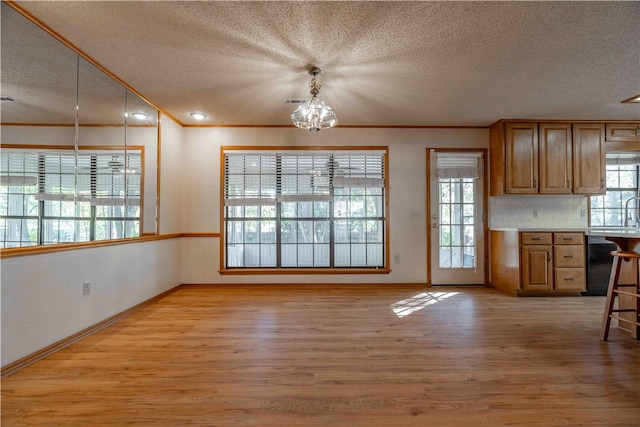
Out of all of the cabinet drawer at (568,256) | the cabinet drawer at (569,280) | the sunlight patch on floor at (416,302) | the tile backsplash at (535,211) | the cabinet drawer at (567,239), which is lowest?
the sunlight patch on floor at (416,302)

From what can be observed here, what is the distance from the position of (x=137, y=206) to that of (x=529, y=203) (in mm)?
5300

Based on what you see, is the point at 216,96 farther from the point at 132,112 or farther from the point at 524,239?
the point at 524,239

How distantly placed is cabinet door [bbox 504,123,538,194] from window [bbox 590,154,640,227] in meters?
1.28

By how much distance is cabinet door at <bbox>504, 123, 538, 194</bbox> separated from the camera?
4004 mm

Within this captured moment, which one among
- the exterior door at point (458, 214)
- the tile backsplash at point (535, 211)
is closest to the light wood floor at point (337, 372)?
the exterior door at point (458, 214)

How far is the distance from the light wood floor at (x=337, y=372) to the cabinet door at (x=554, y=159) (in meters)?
1.79

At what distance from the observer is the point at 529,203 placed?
14.0 feet

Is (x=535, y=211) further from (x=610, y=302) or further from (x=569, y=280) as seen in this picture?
(x=610, y=302)

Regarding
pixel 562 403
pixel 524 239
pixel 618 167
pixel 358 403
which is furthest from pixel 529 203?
pixel 358 403

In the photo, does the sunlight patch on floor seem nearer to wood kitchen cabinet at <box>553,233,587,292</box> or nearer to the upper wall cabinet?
wood kitchen cabinet at <box>553,233,587,292</box>

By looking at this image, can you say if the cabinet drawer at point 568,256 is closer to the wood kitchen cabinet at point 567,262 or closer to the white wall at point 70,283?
the wood kitchen cabinet at point 567,262

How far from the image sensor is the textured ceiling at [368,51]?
1.91 m

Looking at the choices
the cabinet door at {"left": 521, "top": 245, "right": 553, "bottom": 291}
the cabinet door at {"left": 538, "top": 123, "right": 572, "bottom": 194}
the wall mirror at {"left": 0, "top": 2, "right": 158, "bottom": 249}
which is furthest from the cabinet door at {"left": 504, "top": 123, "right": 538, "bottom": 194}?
the wall mirror at {"left": 0, "top": 2, "right": 158, "bottom": 249}

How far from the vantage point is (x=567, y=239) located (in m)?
3.74
